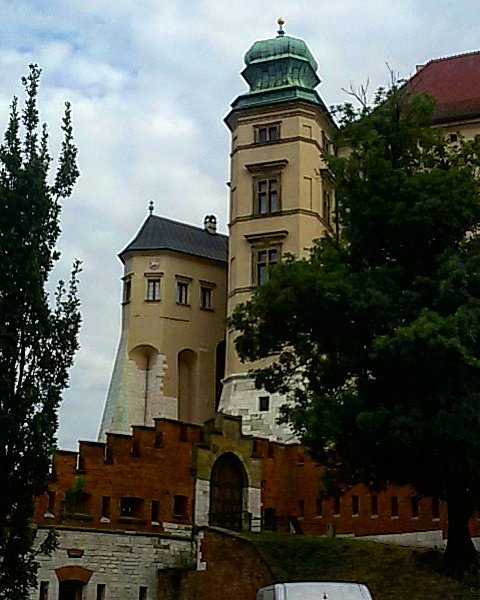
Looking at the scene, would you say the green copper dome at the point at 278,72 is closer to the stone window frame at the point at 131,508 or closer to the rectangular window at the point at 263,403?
the rectangular window at the point at 263,403

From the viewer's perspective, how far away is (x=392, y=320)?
2572 cm

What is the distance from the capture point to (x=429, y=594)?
Result: 2728 centimetres

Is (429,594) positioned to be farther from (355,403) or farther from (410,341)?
(410,341)

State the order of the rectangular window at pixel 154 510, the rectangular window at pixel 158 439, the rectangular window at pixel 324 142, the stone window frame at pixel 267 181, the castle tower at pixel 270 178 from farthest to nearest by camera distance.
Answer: the rectangular window at pixel 324 142 < the stone window frame at pixel 267 181 < the castle tower at pixel 270 178 < the rectangular window at pixel 158 439 < the rectangular window at pixel 154 510

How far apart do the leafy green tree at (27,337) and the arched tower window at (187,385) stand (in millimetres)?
28373

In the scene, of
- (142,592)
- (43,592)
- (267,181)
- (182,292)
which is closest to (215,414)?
(182,292)

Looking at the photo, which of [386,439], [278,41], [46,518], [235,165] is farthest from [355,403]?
→ [278,41]

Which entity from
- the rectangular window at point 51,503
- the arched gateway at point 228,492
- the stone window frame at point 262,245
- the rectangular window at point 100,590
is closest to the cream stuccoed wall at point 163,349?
the stone window frame at point 262,245

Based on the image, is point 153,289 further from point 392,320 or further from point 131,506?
point 392,320

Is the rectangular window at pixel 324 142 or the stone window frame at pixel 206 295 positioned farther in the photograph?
the stone window frame at pixel 206 295

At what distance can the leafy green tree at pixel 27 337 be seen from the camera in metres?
20.8

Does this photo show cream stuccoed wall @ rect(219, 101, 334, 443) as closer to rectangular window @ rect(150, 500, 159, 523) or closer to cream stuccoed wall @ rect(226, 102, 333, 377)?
cream stuccoed wall @ rect(226, 102, 333, 377)

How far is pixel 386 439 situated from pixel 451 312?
3.22m

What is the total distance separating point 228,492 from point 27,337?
62.3ft
